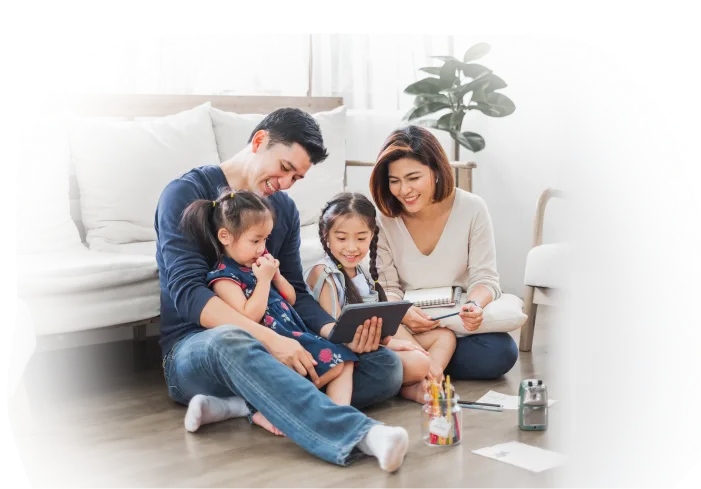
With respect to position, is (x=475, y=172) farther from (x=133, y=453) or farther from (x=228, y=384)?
(x=133, y=453)

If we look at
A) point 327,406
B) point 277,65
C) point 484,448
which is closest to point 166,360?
point 327,406

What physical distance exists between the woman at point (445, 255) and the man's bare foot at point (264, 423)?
0.48 meters

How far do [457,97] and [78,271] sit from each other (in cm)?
138

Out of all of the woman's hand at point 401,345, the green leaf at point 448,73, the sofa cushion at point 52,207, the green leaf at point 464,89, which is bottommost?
the woman's hand at point 401,345

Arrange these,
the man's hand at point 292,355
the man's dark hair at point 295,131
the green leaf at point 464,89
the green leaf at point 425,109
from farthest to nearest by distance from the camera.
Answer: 1. the green leaf at point 425,109
2. the green leaf at point 464,89
3. the man's dark hair at point 295,131
4. the man's hand at point 292,355

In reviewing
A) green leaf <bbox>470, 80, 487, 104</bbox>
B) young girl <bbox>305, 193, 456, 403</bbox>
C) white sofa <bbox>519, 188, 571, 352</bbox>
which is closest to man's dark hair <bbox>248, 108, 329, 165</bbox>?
young girl <bbox>305, 193, 456, 403</bbox>

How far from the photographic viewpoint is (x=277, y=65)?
2918mm

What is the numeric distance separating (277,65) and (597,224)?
7.21 ft

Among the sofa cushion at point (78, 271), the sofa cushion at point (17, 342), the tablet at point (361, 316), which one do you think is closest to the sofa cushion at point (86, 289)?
the sofa cushion at point (78, 271)

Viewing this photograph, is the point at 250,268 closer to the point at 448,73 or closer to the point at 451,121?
the point at 451,121

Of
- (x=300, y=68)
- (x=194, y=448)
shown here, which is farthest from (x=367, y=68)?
(x=194, y=448)

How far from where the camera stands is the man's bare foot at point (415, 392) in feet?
6.46

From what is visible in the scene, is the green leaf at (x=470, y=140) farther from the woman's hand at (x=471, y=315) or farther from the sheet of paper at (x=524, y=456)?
the sheet of paper at (x=524, y=456)

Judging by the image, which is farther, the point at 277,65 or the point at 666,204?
the point at 277,65
